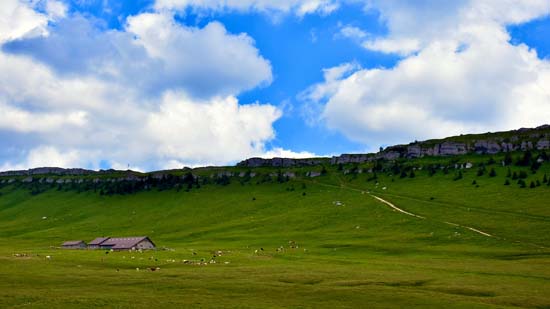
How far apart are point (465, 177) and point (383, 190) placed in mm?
26973

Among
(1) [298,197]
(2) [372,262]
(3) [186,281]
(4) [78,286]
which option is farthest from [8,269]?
(1) [298,197]

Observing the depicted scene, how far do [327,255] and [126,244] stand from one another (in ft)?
166

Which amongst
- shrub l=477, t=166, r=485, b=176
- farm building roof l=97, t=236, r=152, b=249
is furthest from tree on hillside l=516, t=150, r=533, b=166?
farm building roof l=97, t=236, r=152, b=249

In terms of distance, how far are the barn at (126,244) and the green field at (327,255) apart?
8899 mm

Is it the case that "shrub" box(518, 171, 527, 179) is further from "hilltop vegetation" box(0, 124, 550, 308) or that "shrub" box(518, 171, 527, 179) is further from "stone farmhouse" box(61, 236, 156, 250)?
"stone farmhouse" box(61, 236, 156, 250)

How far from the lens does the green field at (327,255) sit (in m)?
58.6

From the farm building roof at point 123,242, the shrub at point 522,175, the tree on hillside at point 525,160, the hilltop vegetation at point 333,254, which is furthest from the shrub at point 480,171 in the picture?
the farm building roof at point 123,242

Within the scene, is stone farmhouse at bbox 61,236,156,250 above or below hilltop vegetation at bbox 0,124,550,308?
below

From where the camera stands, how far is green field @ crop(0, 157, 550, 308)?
58.6m

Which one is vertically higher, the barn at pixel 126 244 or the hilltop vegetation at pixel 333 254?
the hilltop vegetation at pixel 333 254

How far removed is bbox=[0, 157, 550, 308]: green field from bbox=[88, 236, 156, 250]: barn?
29.2ft

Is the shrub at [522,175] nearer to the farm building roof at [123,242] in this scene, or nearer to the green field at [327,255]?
the green field at [327,255]

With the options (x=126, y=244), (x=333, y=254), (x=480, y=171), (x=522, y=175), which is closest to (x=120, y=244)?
(x=126, y=244)

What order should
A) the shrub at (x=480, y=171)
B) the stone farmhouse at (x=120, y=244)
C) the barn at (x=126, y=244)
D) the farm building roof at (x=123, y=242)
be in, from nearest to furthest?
the barn at (x=126, y=244) < the stone farmhouse at (x=120, y=244) < the farm building roof at (x=123, y=242) < the shrub at (x=480, y=171)
